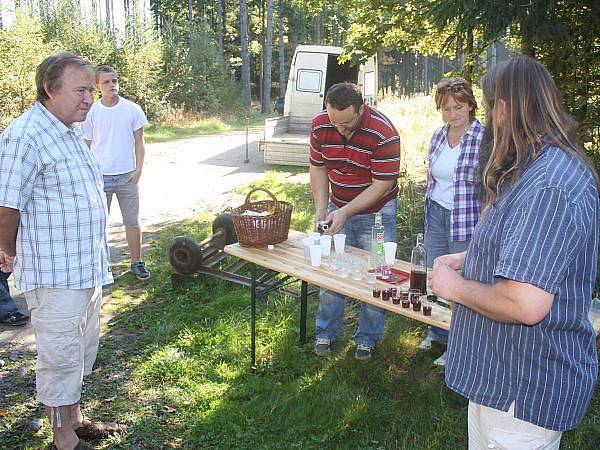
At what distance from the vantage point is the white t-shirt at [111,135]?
5.77 metres

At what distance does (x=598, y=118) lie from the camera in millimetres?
5723

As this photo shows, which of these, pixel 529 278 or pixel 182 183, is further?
pixel 182 183

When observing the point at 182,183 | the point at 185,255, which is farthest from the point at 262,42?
the point at 185,255

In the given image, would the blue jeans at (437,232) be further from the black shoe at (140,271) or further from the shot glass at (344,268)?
the black shoe at (140,271)

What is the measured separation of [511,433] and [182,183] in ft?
33.2

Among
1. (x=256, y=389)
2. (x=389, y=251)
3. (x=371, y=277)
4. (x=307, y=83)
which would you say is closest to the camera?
(x=371, y=277)

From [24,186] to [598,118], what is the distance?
193 inches

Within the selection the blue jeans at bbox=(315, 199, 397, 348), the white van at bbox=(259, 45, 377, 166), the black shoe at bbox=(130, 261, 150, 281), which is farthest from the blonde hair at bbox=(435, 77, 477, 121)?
the white van at bbox=(259, 45, 377, 166)

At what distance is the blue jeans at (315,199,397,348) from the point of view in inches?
176

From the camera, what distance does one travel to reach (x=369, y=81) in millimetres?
16250

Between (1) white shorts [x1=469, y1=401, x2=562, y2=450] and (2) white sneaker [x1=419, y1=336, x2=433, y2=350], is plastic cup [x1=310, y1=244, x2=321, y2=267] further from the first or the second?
(1) white shorts [x1=469, y1=401, x2=562, y2=450]

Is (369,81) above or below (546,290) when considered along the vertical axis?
below

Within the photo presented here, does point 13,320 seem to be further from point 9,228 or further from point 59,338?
point 9,228

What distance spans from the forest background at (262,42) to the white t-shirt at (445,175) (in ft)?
4.29
